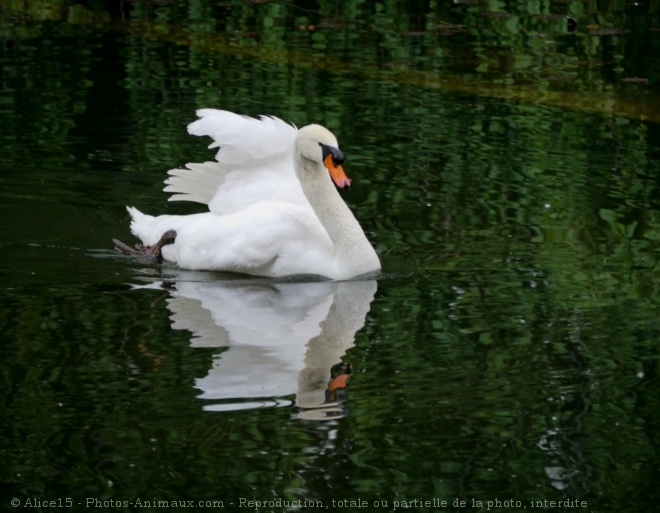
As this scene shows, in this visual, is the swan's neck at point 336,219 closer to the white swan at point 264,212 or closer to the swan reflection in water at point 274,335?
the white swan at point 264,212

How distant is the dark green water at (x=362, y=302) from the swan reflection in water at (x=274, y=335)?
0.02m

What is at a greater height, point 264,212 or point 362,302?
point 264,212

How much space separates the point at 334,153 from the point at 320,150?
138mm

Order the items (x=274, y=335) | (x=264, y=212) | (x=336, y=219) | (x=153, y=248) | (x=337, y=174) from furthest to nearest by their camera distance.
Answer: (x=153, y=248) < (x=264, y=212) < (x=336, y=219) < (x=337, y=174) < (x=274, y=335)

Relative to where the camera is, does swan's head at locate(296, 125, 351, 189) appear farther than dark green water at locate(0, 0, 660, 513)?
Yes

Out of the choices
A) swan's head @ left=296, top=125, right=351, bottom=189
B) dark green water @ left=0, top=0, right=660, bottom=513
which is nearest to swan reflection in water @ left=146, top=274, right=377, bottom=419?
dark green water @ left=0, top=0, right=660, bottom=513

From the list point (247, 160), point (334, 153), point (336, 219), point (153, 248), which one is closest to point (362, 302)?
point (336, 219)

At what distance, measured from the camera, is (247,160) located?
8.48m

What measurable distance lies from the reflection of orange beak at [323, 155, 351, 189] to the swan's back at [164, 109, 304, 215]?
0.51 metres

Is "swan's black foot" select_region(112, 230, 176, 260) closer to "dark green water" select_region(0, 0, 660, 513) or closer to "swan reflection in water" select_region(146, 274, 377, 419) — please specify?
"dark green water" select_region(0, 0, 660, 513)

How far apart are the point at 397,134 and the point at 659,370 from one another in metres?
5.21

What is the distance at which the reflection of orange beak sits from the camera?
771cm

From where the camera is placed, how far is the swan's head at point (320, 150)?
310 inches

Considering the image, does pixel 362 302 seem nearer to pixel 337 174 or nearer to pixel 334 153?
pixel 337 174
